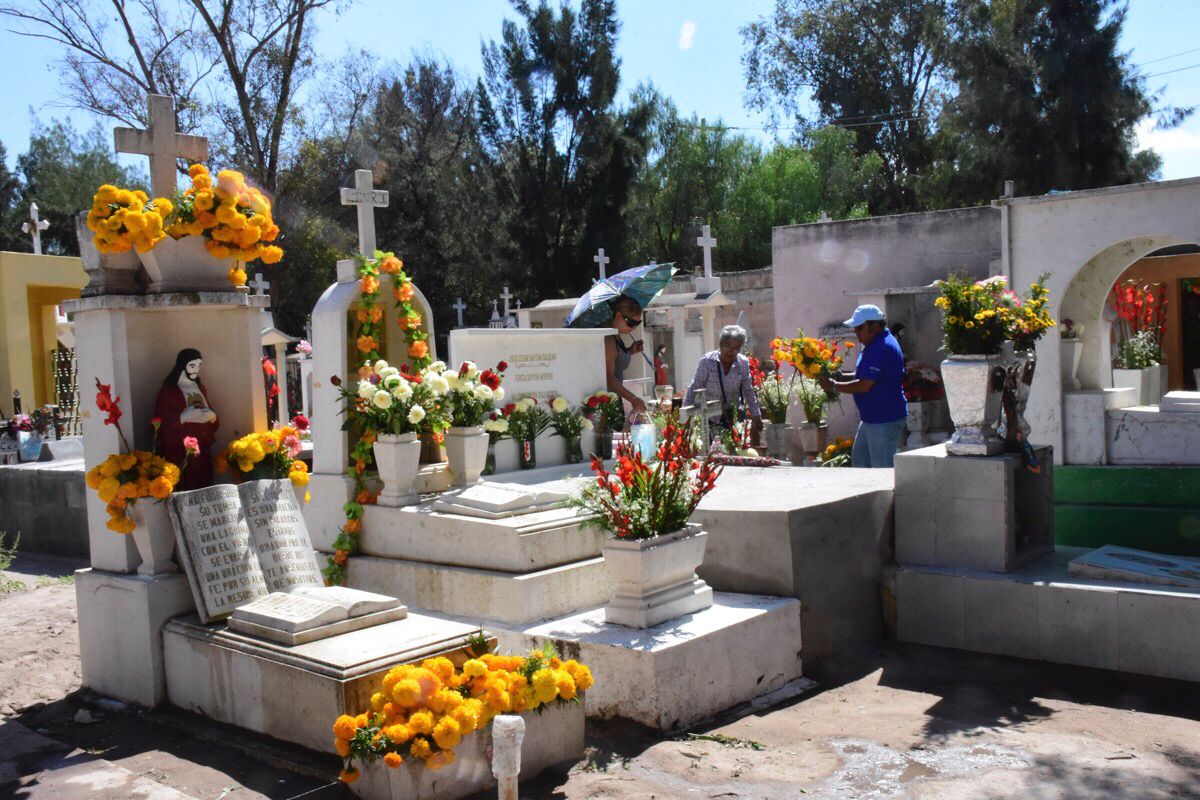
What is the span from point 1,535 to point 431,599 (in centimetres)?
632

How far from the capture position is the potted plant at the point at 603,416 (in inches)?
352

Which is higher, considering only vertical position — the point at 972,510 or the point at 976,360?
the point at 976,360

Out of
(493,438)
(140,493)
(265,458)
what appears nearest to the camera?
(140,493)

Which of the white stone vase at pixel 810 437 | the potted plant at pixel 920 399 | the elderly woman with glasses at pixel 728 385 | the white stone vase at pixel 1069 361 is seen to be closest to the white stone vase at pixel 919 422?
the potted plant at pixel 920 399

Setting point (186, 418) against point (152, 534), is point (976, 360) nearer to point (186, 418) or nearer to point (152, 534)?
point (186, 418)

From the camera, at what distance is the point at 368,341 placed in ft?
24.5

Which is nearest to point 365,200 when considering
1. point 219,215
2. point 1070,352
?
point 219,215

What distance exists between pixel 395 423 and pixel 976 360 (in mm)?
3624

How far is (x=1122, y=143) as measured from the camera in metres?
22.9

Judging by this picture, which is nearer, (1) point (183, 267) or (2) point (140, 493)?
(2) point (140, 493)

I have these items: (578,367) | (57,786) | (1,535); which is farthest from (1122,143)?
(57,786)

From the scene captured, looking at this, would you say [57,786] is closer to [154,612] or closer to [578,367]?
[154,612]

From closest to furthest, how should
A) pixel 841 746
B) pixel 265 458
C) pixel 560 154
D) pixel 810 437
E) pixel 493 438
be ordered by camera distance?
pixel 841 746 < pixel 265 458 < pixel 493 438 < pixel 810 437 < pixel 560 154

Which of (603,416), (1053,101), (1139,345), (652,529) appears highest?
(1053,101)
